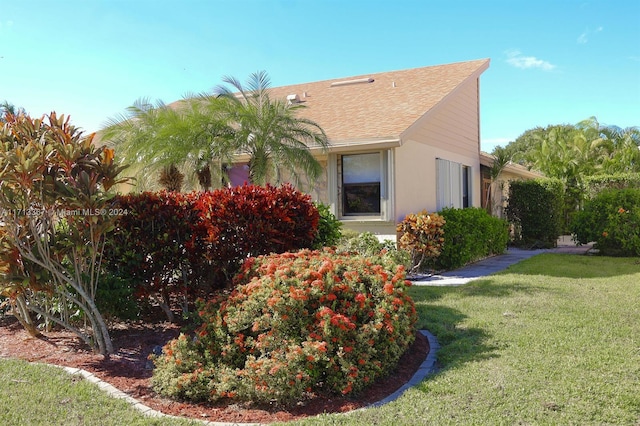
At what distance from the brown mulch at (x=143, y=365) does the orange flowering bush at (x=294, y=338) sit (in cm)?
10

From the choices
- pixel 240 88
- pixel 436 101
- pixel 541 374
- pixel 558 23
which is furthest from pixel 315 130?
pixel 541 374

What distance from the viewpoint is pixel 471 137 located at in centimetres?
1694

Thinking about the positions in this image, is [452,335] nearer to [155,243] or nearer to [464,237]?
[155,243]

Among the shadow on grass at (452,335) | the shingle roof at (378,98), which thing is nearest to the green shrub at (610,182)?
the shingle roof at (378,98)

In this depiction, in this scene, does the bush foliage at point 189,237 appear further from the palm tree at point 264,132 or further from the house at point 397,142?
the house at point 397,142

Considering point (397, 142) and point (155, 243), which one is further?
point (397, 142)

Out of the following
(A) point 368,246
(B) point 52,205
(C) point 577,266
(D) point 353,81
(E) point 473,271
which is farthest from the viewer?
(D) point 353,81

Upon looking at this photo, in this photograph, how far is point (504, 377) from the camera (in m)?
4.26

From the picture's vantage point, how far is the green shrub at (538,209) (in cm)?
1689

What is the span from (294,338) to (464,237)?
8.64m

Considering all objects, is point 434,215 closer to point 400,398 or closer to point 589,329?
point 589,329

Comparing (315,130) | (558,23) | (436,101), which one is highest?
(558,23)

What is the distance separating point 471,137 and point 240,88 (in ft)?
29.1

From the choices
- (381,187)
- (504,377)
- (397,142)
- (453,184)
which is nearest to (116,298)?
(504,377)
